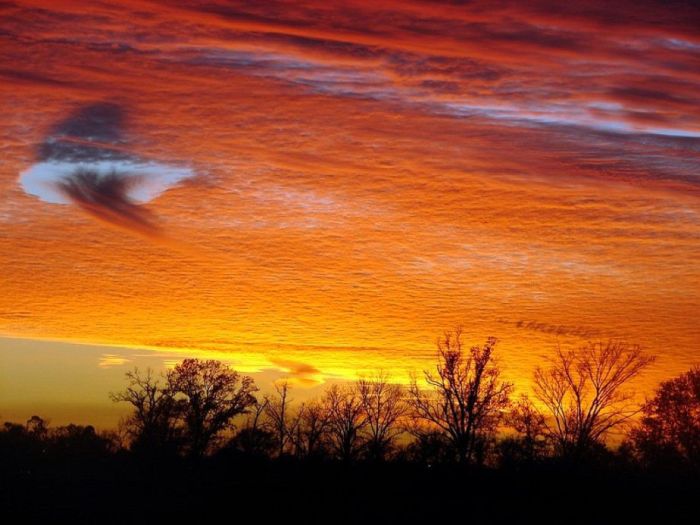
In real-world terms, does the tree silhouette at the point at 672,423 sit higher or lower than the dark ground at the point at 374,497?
higher

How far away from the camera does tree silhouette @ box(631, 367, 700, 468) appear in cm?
5703

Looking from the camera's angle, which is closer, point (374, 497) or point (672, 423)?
point (374, 497)

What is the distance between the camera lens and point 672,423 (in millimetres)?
58156

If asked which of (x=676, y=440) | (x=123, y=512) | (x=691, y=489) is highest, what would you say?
(x=676, y=440)

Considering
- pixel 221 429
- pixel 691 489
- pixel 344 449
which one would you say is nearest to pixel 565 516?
pixel 691 489

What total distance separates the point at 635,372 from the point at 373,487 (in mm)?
20718

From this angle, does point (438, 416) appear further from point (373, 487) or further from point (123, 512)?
point (123, 512)

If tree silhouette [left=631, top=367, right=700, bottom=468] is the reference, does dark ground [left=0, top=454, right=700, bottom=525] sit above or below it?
below

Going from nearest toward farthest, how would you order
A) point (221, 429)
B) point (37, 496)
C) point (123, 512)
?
point (123, 512)
point (37, 496)
point (221, 429)

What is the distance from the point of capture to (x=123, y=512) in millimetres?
39625

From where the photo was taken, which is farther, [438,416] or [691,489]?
[438,416]

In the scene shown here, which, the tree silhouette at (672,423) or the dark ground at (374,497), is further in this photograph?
the tree silhouette at (672,423)

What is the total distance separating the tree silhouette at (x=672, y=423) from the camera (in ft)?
187

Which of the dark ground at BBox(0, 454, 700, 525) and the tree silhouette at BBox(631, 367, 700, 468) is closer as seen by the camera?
→ the dark ground at BBox(0, 454, 700, 525)
